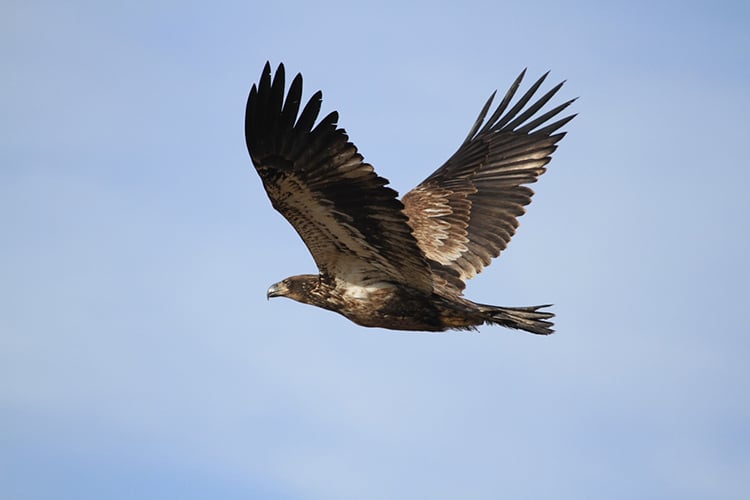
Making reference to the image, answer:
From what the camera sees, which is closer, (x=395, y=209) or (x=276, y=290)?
(x=395, y=209)

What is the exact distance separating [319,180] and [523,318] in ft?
7.51

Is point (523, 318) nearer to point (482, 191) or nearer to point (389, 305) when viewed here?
point (389, 305)

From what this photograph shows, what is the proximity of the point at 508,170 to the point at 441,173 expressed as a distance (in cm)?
76

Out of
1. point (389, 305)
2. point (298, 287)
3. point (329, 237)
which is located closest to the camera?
point (329, 237)

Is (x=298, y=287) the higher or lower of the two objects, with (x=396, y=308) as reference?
higher

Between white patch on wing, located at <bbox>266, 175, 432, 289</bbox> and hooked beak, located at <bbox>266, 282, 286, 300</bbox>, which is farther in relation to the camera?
hooked beak, located at <bbox>266, 282, 286, 300</bbox>

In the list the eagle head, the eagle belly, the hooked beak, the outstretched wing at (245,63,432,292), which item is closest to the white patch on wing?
the outstretched wing at (245,63,432,292)

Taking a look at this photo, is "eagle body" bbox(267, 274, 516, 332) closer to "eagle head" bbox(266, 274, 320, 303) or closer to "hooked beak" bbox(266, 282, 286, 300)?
"eagle head" bbox(266, 274, 320, 303)

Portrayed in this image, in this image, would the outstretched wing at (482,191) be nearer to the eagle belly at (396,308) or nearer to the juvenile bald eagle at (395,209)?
the juvenile bald eagle at (395,209)

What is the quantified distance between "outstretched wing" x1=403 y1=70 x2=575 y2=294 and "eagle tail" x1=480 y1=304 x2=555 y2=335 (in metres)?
0.99

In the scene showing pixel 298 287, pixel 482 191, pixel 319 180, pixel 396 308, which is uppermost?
pixel 482 191

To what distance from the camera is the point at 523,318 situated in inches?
395

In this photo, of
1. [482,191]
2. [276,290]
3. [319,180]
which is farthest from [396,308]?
[482,191]

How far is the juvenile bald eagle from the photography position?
28.9ft
